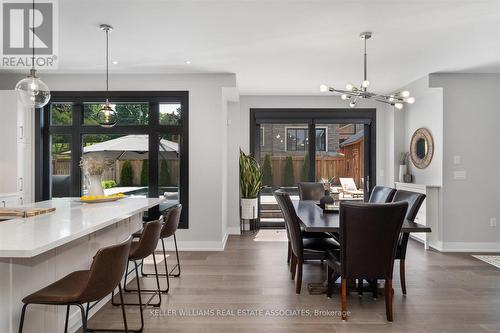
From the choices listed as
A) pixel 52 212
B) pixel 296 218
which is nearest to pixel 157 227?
pixel 52 212

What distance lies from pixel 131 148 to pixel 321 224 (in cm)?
359

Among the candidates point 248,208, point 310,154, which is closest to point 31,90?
point 248,208

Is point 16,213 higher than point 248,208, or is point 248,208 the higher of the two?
point 16,213

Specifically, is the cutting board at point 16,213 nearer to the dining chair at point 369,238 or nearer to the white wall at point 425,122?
the dining chair at point 369,238

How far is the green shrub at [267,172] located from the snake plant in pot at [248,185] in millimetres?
505

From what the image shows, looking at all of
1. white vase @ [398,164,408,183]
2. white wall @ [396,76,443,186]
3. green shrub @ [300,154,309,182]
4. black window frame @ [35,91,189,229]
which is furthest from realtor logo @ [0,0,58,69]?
white vase @ [398,164,408,183]

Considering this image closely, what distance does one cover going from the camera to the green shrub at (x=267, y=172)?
668 cm

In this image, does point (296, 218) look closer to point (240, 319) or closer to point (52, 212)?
point (240, 319)

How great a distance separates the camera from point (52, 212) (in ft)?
8.55

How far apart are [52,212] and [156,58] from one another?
100 inches

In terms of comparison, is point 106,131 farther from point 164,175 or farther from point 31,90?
point 31,90

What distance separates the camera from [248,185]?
616cm

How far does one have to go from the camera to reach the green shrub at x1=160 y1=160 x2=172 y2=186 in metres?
5.25

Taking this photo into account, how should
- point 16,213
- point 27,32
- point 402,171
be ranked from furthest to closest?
point 402,171 → point 27,32 → point 16,213
